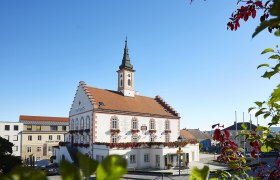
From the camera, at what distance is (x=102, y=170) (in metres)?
0.57

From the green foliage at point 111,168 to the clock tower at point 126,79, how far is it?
124ft

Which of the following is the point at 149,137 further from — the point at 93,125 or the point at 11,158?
the point at 11,158

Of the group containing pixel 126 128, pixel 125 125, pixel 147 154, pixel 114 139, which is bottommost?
pixel 147 154

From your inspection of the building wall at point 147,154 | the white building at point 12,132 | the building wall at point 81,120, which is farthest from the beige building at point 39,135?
the building wall at point 147,154

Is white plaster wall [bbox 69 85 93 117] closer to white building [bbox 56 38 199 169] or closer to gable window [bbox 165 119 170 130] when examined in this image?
white building [bbox 56 38 199 169]

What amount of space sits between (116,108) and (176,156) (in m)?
10.2

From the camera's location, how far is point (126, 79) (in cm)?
3872

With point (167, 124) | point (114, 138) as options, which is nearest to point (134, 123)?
point (114, 138)

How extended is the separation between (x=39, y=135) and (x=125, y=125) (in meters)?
30.4

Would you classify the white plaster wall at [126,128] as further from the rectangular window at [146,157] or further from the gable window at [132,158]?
the rectangular window at [146,157]

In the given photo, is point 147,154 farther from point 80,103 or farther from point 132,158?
point 80,103

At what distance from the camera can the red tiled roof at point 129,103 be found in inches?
1336

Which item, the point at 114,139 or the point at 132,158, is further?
the point at 114,139

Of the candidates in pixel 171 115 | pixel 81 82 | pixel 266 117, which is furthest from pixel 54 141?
Answer: pixel 266 117
